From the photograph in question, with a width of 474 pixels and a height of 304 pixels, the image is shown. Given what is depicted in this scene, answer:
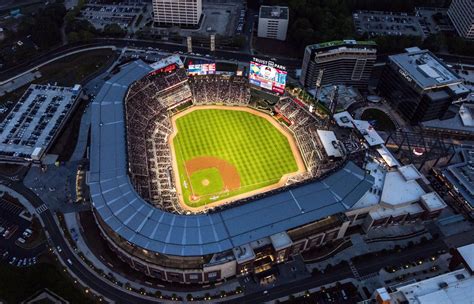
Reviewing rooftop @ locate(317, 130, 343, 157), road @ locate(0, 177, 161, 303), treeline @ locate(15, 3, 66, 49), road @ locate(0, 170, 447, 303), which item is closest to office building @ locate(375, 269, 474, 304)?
road @ locate(0, 170, 447, 303)

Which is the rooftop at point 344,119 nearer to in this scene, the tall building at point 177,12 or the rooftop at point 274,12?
the rooftop at point 274,12

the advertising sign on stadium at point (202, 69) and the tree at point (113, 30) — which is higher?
the tree at point (113, 30)

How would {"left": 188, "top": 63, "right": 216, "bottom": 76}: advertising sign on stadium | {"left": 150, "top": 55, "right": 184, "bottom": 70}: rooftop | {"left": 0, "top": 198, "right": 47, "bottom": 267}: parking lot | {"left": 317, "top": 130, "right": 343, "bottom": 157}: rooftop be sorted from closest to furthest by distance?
{"left": 0, "top": 198, "right": 47, "bottom": 267}: parking lot
{"left": 317, "top": 130, "right": 343, "bottom": 157}: rooftop
{"left": 150, "top": 55, "right": 184, "bottom": 70}: rooftop
{"left": 188, "top": 63, "right": 216, "bottom": 76}: advertising sign on stadium

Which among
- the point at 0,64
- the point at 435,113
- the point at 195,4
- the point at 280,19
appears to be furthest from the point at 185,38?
the point at 435,113

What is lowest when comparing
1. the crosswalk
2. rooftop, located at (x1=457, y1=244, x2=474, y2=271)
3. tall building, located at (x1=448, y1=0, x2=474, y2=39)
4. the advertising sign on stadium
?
rooftop, located at (x1=457, y1=244, x2=474, y2=271)

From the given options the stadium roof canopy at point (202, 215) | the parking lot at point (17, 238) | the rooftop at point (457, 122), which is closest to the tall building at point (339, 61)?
the rooftop at point (457, 122)

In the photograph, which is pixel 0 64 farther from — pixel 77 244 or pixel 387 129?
pixel 387 129

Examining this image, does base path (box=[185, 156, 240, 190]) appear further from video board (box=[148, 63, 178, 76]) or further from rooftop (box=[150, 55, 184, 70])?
rooftop (box=[150, 55, 184, 70])
